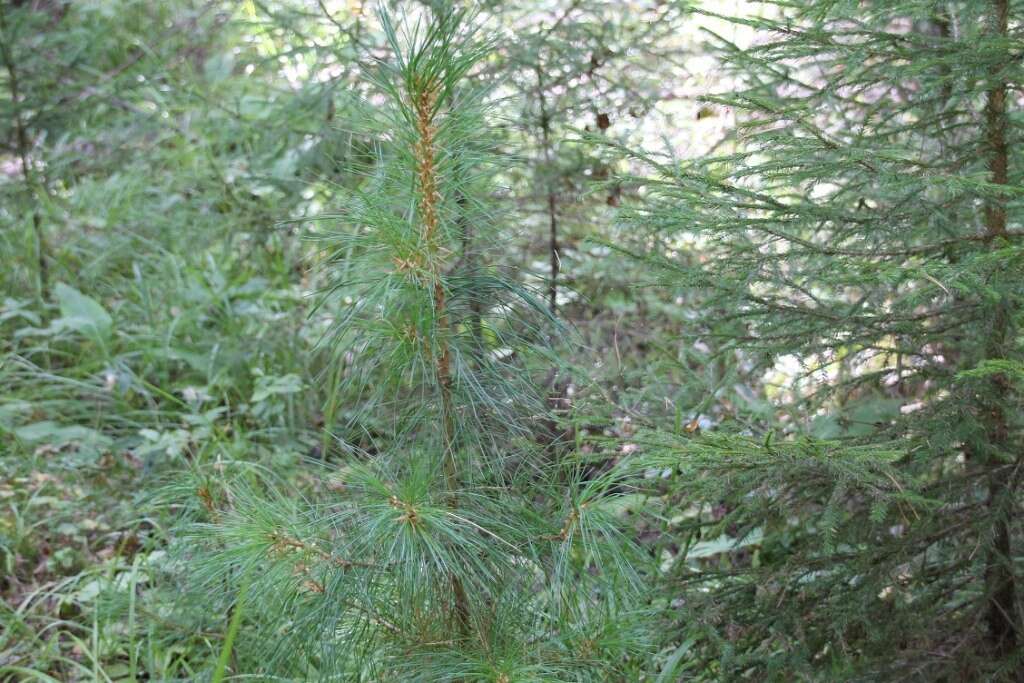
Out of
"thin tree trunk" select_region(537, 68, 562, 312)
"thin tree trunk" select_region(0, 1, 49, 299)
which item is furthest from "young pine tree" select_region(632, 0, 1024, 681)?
"thin tree trunk" select_region(0, 1, 49, 299)

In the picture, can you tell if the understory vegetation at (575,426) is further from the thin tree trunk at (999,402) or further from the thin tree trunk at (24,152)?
the thin tree trunk at (24,152)

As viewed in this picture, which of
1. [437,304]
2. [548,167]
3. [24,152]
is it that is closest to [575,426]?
[437,304]

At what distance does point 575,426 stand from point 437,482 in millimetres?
805

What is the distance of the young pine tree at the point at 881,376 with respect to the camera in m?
1.98

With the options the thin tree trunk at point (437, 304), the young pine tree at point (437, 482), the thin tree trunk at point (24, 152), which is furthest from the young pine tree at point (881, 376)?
the thin tree trunk at point (24, 152)

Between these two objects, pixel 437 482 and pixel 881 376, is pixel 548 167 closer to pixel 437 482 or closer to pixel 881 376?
pixel 881 376

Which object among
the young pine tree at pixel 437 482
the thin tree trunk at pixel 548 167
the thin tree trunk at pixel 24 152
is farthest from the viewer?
the thin tree trunk at pixel 24 152

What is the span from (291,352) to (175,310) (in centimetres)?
73

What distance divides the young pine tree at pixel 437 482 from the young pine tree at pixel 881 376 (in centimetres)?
32

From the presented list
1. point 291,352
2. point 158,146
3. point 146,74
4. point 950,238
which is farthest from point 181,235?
point 950,238

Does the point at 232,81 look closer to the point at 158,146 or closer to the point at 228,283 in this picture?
the point at 158,146

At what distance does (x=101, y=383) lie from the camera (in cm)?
422

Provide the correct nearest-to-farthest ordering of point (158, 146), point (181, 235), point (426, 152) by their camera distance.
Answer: point (426, 152), point (181, 235), point (158, 146)

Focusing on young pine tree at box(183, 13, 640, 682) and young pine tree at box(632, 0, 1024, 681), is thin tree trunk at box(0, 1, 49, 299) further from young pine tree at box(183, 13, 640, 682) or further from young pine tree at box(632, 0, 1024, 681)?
young pine tree at box(632, 0, 1024, 681)
